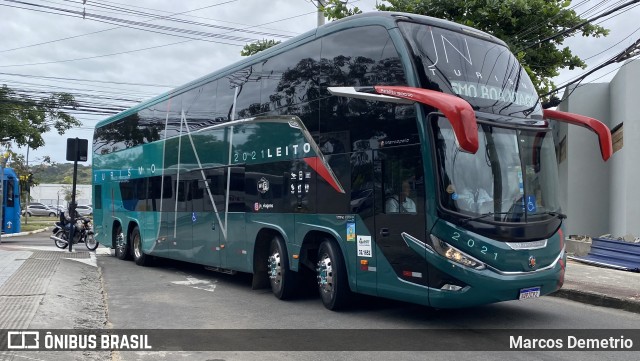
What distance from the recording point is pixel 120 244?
18172 millimetres

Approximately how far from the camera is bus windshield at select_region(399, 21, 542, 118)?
7793 mm

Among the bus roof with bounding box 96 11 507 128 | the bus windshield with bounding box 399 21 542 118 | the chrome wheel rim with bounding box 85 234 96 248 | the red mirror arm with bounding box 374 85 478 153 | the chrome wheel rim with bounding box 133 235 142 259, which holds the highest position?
the bus roof with bounding box 96 11 507 128

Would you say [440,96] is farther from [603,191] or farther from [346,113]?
[603,191]

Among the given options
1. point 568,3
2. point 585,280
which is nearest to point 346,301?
point 585,280

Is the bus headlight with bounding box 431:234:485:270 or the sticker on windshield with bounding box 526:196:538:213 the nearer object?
the bus headlight with bounding box 431:234:485:270

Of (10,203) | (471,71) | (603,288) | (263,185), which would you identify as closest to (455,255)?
(471,71)

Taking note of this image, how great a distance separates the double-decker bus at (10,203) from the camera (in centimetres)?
2816

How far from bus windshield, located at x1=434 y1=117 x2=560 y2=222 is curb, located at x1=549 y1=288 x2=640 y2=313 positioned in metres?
2.42

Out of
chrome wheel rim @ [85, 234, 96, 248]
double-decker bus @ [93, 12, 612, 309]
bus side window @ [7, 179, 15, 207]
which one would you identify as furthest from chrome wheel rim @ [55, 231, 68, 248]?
double-decker bus @ [93, 12, 612, 309]

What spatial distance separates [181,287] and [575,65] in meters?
12.9

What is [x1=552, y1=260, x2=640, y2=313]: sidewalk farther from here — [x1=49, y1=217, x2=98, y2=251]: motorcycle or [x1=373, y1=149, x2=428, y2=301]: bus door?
[x1=49, y1=217, x2=98, y2=251]: motorcycle

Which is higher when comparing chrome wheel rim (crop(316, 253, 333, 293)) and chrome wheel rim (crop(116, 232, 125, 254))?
chrome wheel rim (crop(316, 253, 333, 293))

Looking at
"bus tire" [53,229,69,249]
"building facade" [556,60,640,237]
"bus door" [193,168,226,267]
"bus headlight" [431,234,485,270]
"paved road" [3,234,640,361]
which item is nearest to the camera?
"paved road" [3,234,640,361]

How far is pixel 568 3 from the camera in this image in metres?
16.4
